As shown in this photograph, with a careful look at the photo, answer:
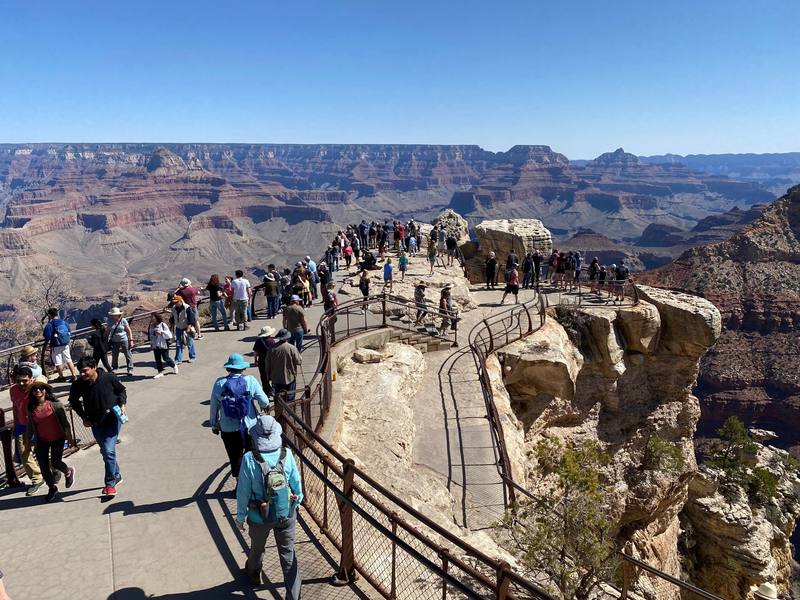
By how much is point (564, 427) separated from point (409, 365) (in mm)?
9987

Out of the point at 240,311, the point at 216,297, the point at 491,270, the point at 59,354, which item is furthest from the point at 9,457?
the point at 491,270

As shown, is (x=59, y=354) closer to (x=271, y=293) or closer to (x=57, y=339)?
(x=57, y=339)

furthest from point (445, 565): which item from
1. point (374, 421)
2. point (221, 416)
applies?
point (374, 421)

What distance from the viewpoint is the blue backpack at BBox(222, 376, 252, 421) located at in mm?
6986

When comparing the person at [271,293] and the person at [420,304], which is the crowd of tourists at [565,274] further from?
the person at [271,293]

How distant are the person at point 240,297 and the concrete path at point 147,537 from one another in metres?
7.72

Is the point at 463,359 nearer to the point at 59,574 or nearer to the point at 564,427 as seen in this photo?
the point at 564,427

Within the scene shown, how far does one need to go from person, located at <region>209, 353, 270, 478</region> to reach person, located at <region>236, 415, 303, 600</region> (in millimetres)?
1885

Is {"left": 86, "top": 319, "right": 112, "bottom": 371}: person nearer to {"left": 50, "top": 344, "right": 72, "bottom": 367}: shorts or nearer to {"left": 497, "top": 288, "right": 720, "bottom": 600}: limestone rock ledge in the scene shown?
{"left": 50, "top": 344, "right": 72, "bottom": 367}: shorts

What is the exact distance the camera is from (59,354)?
1205 cm

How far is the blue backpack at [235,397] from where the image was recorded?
6.99 m

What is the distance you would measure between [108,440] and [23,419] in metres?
1.34

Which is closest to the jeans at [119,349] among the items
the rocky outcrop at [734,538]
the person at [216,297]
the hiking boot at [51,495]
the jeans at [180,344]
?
the jeans at [180,344]

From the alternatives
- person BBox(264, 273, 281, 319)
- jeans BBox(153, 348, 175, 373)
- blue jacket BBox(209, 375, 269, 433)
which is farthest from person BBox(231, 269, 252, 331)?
blue jacket BBox(209, 375, 269, 433)
